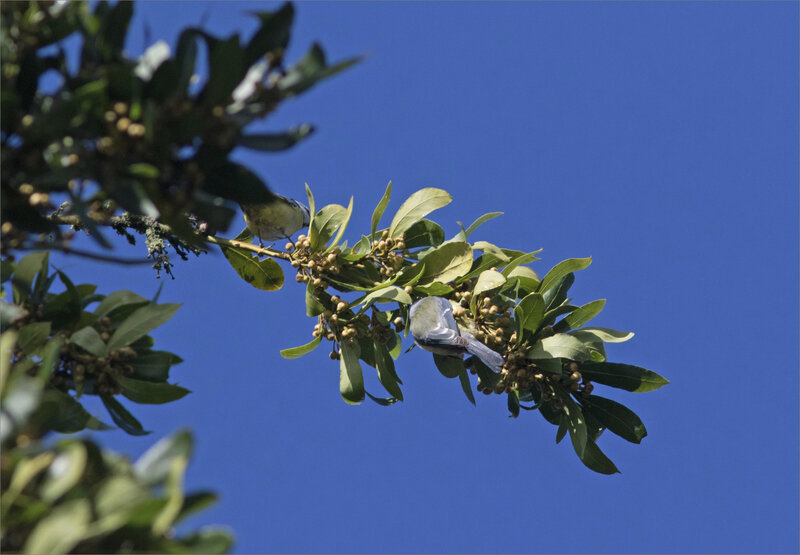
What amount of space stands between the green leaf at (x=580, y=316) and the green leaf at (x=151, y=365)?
1339mm

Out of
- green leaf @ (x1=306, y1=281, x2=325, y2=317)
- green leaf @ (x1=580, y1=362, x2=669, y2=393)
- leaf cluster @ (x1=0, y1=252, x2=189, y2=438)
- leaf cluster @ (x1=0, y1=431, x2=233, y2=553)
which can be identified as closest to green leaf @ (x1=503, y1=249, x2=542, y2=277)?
green leaf @ (x1=580, y1=362, x2=669, y2=393)

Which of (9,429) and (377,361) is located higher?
(377,361)

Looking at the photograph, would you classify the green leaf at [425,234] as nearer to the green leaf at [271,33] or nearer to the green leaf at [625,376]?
the green leaf at [625,376]

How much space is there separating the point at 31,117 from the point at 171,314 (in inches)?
28.0

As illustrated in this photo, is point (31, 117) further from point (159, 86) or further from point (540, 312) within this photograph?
point (540, 312)

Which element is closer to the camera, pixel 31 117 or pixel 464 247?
pixel 31 117

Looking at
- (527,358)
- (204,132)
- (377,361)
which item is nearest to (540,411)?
(527,358)

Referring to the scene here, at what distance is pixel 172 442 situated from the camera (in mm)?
2043

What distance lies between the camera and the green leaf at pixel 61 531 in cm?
185

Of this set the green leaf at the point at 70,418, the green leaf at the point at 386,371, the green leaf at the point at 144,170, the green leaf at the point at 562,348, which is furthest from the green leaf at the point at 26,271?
the green leaf at the point at 562,348

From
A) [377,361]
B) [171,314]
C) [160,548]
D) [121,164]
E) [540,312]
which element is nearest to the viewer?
[160,548]

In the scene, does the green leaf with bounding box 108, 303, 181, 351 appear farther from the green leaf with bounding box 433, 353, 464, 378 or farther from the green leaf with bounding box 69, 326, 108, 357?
A: the green leaf with bounding box 433, 353, 464, 378

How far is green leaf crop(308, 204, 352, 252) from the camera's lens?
140 inches

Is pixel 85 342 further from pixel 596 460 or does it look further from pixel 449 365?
pixel 596 460
